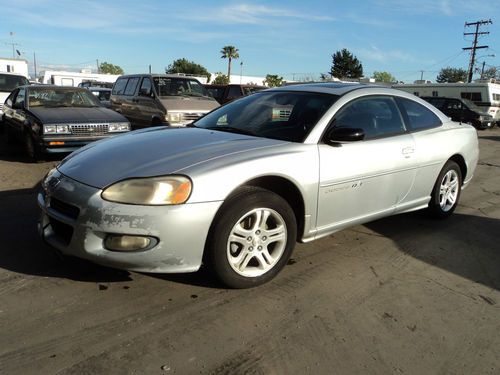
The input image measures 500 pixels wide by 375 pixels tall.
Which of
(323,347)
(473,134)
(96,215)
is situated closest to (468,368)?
(323,347)

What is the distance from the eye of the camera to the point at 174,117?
31.2ft

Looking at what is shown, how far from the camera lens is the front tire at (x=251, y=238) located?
307 cm

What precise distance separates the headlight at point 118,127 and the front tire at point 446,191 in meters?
→ 5.39

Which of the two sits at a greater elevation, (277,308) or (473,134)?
(473,134)

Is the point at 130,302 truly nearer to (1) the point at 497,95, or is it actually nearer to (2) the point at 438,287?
(2) the point at 438,287

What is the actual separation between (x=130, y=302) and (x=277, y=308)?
999mm

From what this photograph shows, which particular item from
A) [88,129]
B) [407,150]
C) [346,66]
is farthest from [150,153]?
[346,66]

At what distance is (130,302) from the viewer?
10.1ft

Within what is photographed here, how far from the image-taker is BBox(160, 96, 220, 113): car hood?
969 cm

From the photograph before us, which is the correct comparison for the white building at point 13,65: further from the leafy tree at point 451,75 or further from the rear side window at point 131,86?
the leafy tree at point 451,75

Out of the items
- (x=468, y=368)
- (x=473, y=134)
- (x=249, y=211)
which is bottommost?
(x=468, y=368)

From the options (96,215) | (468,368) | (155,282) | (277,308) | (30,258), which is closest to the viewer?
(468,368)

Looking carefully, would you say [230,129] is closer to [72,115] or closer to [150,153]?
[150,153]

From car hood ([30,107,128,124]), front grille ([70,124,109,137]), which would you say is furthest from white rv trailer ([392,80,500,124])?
front grille ([70,124,109,137])
